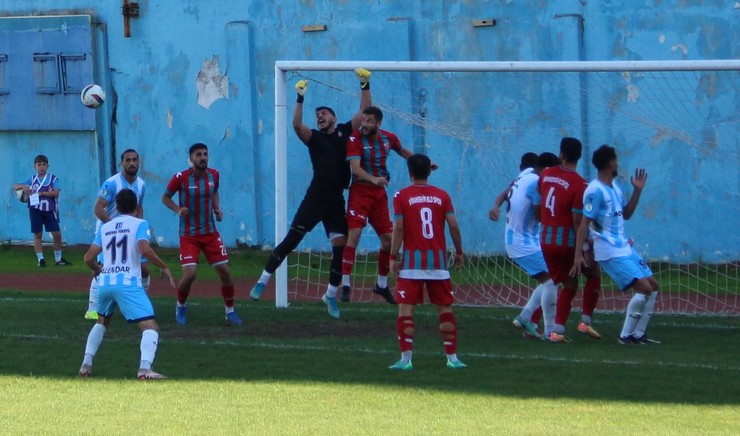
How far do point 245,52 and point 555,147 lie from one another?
714 centimetres

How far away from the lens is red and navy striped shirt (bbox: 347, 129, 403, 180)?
13180 millimetres

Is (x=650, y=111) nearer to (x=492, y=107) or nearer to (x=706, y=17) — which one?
(x=492, y=107)

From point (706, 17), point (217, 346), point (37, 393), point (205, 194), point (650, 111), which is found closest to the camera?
point (37, 393)

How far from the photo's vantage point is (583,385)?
30.3ft

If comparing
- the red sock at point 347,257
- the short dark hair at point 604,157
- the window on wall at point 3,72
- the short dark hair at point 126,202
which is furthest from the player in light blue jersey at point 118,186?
the window on wall at point 3,72

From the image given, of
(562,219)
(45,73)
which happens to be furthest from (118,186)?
(45,73)

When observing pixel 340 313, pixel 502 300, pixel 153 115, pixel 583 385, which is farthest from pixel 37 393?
pixel 153 115

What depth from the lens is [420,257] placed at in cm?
993

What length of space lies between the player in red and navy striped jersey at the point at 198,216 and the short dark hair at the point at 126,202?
2.80m

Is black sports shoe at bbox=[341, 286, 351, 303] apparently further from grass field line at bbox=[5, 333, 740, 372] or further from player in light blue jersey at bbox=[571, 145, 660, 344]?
player in light blue jersey at bbox=[571, 145, 660, 344]

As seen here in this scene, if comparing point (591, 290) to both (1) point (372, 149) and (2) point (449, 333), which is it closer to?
(2) point (449, 333)

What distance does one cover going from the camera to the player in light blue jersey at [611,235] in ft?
36.7

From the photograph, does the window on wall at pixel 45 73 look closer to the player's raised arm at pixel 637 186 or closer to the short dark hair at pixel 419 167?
the player's raised arm at pixel 637 186

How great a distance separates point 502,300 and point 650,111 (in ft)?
9.14
